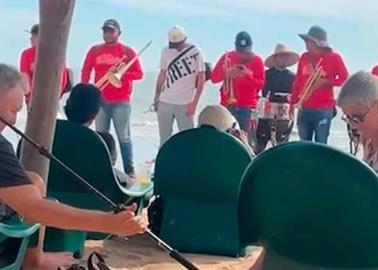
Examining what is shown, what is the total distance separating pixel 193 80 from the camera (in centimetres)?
1042

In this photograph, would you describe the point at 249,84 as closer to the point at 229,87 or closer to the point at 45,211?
the point at 229,87

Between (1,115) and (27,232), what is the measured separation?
0.68 meters

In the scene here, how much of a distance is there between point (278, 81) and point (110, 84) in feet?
7.66

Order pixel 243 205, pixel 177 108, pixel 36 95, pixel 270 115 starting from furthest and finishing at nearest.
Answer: pixel 270 115 < pixel 177 108 < pixel 36 95 < pixel 243 205

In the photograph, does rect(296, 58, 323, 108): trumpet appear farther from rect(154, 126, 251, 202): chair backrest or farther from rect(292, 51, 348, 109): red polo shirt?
rect(154, 126, 251, 202): chair backrest

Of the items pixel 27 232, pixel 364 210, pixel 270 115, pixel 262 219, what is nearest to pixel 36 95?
pixel 27 232

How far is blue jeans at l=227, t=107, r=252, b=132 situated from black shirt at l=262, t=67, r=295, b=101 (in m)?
0.60

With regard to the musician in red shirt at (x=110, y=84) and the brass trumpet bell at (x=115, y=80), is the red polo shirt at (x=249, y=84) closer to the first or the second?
the musician in red shirt at (x=110, y=84)

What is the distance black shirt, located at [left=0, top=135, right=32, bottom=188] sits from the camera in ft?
10.3

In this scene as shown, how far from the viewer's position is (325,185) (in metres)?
3.35

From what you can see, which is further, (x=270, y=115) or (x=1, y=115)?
(x=270, y=115)

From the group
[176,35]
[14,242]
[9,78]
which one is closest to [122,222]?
[9,78]

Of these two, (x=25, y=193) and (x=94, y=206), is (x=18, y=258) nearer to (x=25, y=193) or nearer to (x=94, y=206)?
(x=25, y=193)

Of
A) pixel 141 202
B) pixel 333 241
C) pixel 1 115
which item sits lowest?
pixel 141 202
